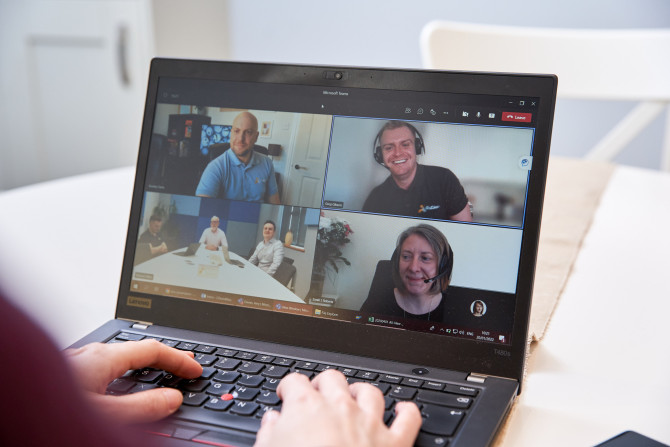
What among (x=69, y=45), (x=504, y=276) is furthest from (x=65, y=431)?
(x=69, y=45)

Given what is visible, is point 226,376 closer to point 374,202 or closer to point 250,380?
point 250,380

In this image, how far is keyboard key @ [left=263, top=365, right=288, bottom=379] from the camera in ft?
2.04

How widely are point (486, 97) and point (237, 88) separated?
0.91 feet

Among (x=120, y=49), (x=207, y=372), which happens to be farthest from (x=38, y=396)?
(x=120, y=49)

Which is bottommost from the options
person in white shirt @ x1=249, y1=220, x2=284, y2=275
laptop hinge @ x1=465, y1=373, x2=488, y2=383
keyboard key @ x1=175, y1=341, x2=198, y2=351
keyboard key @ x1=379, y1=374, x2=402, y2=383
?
keyboard key @ x1=175, y1=341, x2=198, y2=351

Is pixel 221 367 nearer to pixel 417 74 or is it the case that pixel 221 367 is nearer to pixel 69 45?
pixel 417 74

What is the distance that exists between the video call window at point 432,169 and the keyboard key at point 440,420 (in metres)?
0.19

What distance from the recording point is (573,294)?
2.85 ft

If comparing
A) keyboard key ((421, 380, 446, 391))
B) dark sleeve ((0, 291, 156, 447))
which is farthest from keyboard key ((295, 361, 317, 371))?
dark sleeve ((0, 291, 156, 447))

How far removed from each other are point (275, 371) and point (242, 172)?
23 centimetres

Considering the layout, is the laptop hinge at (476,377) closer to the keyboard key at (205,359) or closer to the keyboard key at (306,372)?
the keyboard key at (306,372)

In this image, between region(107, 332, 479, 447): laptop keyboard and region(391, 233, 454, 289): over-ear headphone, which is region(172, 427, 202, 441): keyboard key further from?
region(391, 233, 454, 289): over-ear headphone

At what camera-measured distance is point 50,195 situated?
121 cm

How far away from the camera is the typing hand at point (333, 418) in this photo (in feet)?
1.54
